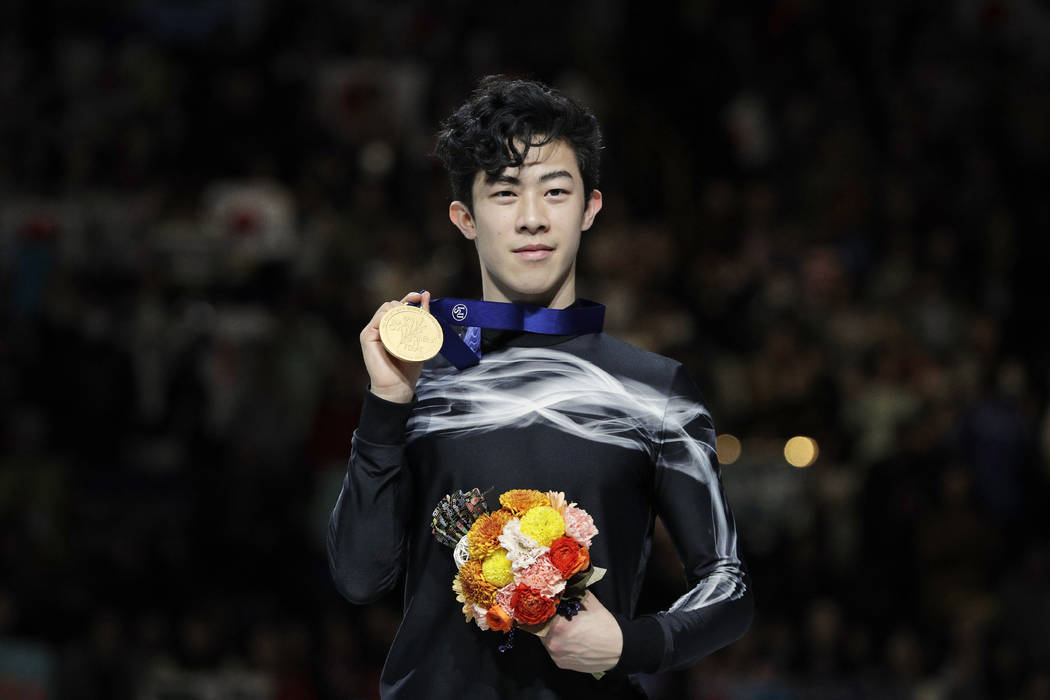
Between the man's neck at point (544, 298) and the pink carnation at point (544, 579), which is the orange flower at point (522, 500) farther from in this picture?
the man's neck at point (544, 298)

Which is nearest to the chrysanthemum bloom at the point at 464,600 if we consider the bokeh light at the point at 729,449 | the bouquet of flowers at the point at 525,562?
the bouquet of flowers at the point at 525,562

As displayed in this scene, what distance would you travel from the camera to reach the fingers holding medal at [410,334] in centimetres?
303

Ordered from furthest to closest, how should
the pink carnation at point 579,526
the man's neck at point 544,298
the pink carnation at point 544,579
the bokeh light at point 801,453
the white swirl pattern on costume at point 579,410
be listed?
the bokeh light at point 801,453, the man's neck at point 544,298, the white swirl pattern on costume at point 579,410, the pink carnation at point 579,526, the pink carnation at point 544,579

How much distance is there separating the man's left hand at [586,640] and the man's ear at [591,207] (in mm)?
901

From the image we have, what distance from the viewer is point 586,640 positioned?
289 cm

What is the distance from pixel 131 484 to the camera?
954cm

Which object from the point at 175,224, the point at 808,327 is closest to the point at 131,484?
the point at 175,224

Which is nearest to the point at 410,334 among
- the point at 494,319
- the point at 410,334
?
the point at 410,334

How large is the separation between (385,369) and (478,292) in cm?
645

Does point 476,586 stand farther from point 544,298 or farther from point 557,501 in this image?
point 544,298

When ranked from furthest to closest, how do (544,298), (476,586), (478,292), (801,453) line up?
(478,292), (801,453), (544,298), (476,586)

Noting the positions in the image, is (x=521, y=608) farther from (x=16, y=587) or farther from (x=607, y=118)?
(x=607, y=118)

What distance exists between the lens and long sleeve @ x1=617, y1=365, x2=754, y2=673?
3047 mm

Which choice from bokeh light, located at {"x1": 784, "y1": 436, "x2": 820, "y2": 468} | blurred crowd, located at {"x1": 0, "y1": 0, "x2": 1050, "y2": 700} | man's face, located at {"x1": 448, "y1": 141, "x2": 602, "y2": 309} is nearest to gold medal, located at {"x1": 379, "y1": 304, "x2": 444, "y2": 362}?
man's face, located at {"x1": 448, "y1": 141, "x2": 602, "y2": 309}
